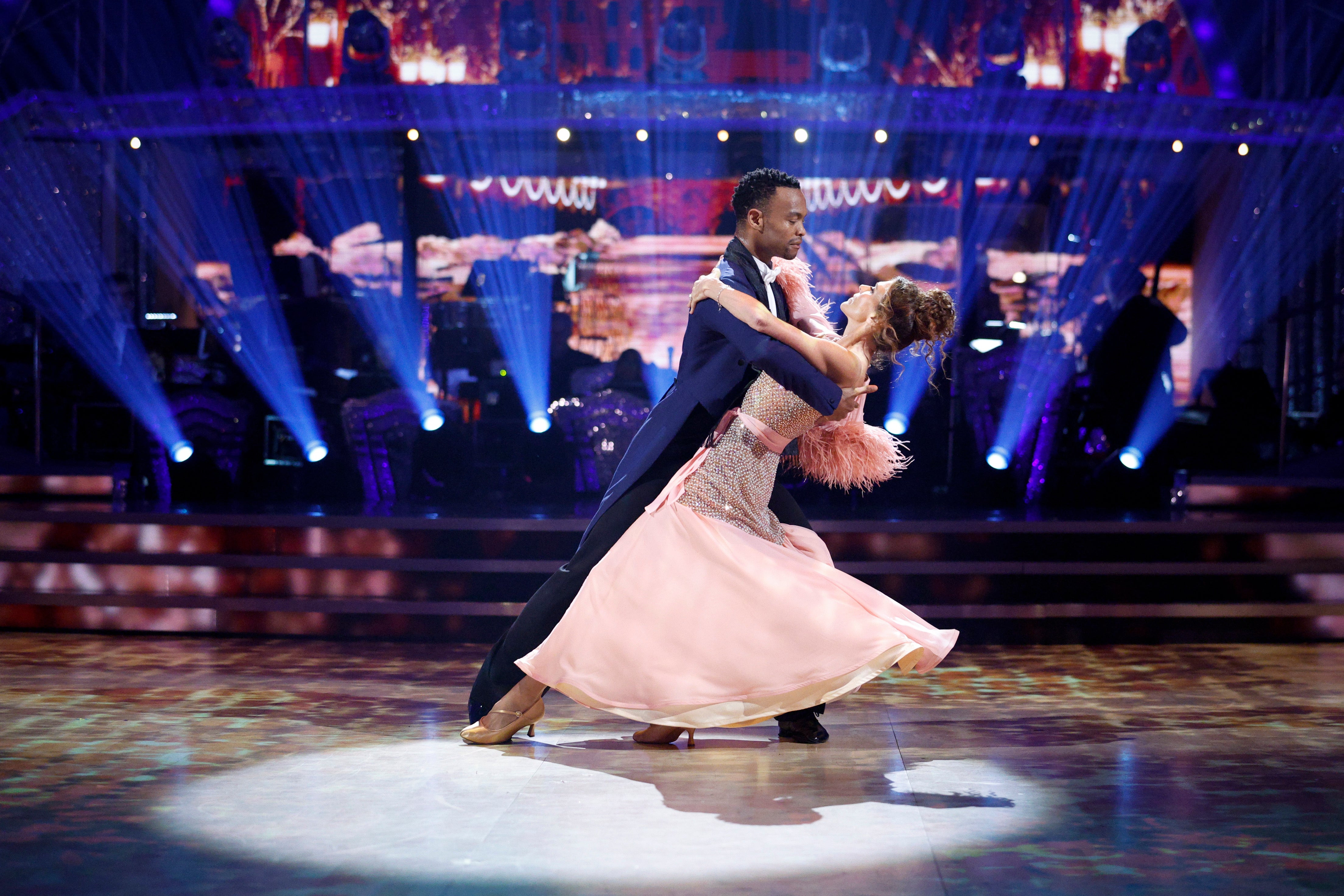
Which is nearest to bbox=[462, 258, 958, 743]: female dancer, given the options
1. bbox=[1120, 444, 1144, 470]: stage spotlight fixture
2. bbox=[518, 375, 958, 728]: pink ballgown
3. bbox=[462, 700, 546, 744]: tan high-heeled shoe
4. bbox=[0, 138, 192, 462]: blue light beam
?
bbox=[518, 375, 958, 728]: pink ballgown

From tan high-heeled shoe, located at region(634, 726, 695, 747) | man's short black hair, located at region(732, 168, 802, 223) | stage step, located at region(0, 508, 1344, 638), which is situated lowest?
tan high-heeled shoe, located at region(634, 726, 695, 747)

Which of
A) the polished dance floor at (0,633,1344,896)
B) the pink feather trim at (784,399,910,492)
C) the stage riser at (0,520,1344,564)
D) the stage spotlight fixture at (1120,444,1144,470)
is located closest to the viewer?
the polished dance floor at (0,633,1344,896)

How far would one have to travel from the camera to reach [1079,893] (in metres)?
2.06

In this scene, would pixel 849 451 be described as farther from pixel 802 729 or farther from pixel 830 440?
pixel 802 729

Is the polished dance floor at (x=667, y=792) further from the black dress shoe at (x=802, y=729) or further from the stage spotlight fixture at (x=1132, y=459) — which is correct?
the stage spotlight fixture at (x=1132, y=459)

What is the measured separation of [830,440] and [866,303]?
449 mm

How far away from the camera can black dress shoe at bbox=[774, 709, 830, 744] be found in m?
3.25

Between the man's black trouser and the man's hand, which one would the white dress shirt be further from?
the man's black trouser

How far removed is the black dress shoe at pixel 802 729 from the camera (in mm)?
3248

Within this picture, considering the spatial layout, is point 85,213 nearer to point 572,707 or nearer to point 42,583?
point 42,583

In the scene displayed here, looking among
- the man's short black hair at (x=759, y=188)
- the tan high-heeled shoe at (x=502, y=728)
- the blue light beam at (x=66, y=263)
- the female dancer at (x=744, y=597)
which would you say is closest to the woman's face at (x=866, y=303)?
the female dancer at (x=744, y=597)

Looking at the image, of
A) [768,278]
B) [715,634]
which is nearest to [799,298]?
[768,278]

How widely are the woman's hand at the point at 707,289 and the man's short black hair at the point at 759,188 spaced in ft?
0.65

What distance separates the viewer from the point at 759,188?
10.2 ft
